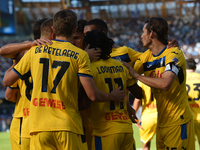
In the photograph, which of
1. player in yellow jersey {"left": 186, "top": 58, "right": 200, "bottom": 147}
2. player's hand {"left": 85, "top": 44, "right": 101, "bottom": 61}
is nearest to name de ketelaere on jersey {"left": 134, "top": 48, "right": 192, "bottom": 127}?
player's hand {"left": 85, "top": 44, "right": 101, "bottom": 61}

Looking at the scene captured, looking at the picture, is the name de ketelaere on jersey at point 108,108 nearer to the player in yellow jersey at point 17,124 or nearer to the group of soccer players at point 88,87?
the group of soccer players at point 88,87

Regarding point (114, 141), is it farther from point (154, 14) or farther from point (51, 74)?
point (154, 14)

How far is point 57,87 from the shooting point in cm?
279

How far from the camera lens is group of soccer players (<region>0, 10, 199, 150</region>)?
2789 mm

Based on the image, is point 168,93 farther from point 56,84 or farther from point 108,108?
point 56,84

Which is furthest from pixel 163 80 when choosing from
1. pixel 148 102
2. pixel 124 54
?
pixel 148 102

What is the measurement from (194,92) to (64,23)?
4.78 meters

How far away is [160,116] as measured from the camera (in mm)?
3908

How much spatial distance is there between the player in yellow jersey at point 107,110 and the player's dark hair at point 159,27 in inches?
35.3

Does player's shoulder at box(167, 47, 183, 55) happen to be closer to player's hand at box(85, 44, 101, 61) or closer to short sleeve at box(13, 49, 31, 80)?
player's hand at box(85, 44, 101, 61)

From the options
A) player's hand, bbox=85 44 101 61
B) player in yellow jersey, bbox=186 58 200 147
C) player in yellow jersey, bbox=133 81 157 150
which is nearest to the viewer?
player's hand, bbox=85 44 101 61

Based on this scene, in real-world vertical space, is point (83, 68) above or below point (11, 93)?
above

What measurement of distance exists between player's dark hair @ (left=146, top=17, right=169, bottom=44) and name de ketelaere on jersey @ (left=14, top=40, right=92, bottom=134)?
1.47 meters

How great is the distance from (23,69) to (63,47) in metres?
0.48
